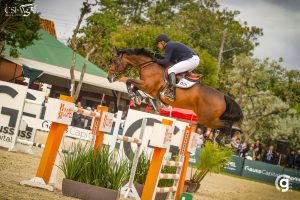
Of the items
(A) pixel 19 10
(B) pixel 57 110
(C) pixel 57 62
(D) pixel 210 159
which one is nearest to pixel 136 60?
(D) pixel 210 159

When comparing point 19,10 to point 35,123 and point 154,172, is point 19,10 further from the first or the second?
point 154,172

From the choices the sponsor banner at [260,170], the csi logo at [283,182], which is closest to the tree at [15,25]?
the sponsor banner at [260,170]

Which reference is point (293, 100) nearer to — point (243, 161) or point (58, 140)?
point (243, 161)

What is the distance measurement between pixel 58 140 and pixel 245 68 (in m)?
37.1

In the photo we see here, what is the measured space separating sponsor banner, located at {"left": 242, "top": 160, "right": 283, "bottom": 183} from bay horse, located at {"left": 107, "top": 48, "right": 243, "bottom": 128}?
13.1 meters

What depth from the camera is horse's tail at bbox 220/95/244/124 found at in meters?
10.9

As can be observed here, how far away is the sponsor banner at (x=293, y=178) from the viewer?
902 inches

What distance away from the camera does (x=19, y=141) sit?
39.2ft

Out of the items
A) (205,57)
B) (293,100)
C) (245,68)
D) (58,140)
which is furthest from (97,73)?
(58,140)

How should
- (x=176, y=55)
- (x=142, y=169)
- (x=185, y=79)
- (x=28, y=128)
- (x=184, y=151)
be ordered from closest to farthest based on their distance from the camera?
1. (x=142, y=169)
2. (x=184, y=151)
3. (x=176, y=55)
4. (x=185, y=79)
5. (x=28, y=128)

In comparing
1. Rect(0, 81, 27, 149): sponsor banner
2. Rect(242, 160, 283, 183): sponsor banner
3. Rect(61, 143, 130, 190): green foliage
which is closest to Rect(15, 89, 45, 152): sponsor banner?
Rect(0, 81, 27, 149): sponsor banner

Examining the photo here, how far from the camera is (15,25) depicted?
74.7ft

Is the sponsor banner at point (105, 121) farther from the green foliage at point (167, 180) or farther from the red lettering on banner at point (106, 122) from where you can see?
the green foliage at point (167, 180)

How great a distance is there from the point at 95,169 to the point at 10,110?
515cm
